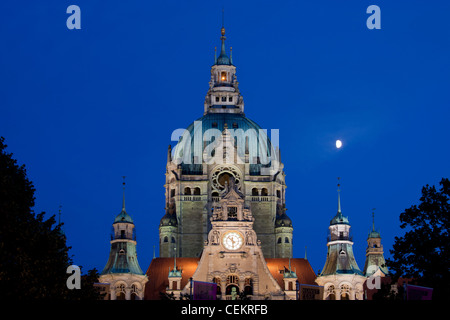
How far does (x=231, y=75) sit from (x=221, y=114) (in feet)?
38.1

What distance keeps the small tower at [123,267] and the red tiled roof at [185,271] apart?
2444mm

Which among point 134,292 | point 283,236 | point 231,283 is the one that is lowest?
point 134,292

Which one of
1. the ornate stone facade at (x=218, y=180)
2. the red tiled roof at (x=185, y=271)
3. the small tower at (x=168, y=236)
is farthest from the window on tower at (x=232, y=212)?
the small tower at (x=168, y=236)

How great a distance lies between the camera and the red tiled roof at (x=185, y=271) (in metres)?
140

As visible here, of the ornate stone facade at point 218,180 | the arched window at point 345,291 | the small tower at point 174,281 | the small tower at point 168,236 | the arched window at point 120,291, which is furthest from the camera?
the ornate stone facade at point 218,180

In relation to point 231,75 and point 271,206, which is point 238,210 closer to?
point 271,206

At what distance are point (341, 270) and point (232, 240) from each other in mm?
14465

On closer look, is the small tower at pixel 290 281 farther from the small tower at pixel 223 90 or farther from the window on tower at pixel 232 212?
the small tower at pixel 223 90

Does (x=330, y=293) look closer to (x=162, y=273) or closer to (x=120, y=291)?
(x=162, y=273)

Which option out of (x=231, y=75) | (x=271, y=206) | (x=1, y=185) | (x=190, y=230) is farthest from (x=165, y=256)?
(x=1, y=185)

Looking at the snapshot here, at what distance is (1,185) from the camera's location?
7569 cm

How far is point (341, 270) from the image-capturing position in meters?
141

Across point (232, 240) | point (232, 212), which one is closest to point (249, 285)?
point (232, 240)

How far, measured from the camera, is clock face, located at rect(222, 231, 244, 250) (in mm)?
139500
